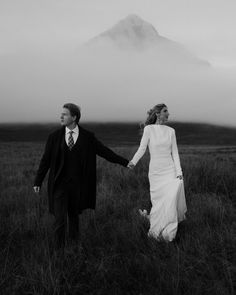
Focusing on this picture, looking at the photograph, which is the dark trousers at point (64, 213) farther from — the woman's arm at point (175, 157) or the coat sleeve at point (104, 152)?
the woman's arm at point (175, 157)

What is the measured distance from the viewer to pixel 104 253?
4.77m

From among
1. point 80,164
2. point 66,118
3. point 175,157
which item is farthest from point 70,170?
point 175,157

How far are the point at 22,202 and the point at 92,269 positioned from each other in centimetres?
383

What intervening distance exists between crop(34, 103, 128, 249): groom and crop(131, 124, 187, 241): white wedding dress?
1017mm

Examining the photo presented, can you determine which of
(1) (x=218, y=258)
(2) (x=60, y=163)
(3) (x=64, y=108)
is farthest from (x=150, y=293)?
(3) (x=64, y=108)

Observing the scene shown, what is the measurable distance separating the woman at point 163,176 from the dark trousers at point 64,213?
1.06 meters

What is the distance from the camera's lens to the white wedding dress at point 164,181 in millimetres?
5766

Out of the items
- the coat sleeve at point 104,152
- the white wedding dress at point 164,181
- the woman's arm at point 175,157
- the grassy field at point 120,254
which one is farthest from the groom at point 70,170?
the woman's arm at point 175,157

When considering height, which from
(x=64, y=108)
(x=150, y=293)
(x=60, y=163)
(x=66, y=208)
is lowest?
(x=150, y=293)

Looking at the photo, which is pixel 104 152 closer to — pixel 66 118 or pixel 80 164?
pixel 80 164

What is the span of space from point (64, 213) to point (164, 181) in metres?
1.66

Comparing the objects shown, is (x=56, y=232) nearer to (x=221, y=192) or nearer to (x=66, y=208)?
(x=66, y=208)

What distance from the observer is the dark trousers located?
A: 16.9 ft

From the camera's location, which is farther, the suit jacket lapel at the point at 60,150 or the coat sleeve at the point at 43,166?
the coat sleeve at the point at 43,166
